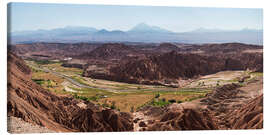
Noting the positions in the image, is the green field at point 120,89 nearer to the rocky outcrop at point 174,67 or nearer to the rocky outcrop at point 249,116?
the rocky outcrop at point 174,67

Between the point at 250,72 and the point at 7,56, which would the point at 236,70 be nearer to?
the point at 250,72

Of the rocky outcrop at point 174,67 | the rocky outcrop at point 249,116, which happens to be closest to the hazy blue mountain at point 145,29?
the rocky outcrop at point 174,67

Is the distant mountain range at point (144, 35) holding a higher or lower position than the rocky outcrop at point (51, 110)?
higher

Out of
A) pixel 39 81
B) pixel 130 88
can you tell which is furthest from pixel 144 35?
pixel 39 81

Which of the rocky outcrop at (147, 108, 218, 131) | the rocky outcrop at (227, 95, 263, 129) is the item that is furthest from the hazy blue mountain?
the rocky outcrop at (227, 95, 263, 129)

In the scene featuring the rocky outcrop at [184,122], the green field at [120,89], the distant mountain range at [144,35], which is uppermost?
the distant mountain range at [144,35]

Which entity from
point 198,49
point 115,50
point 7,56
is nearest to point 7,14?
point 7,56
